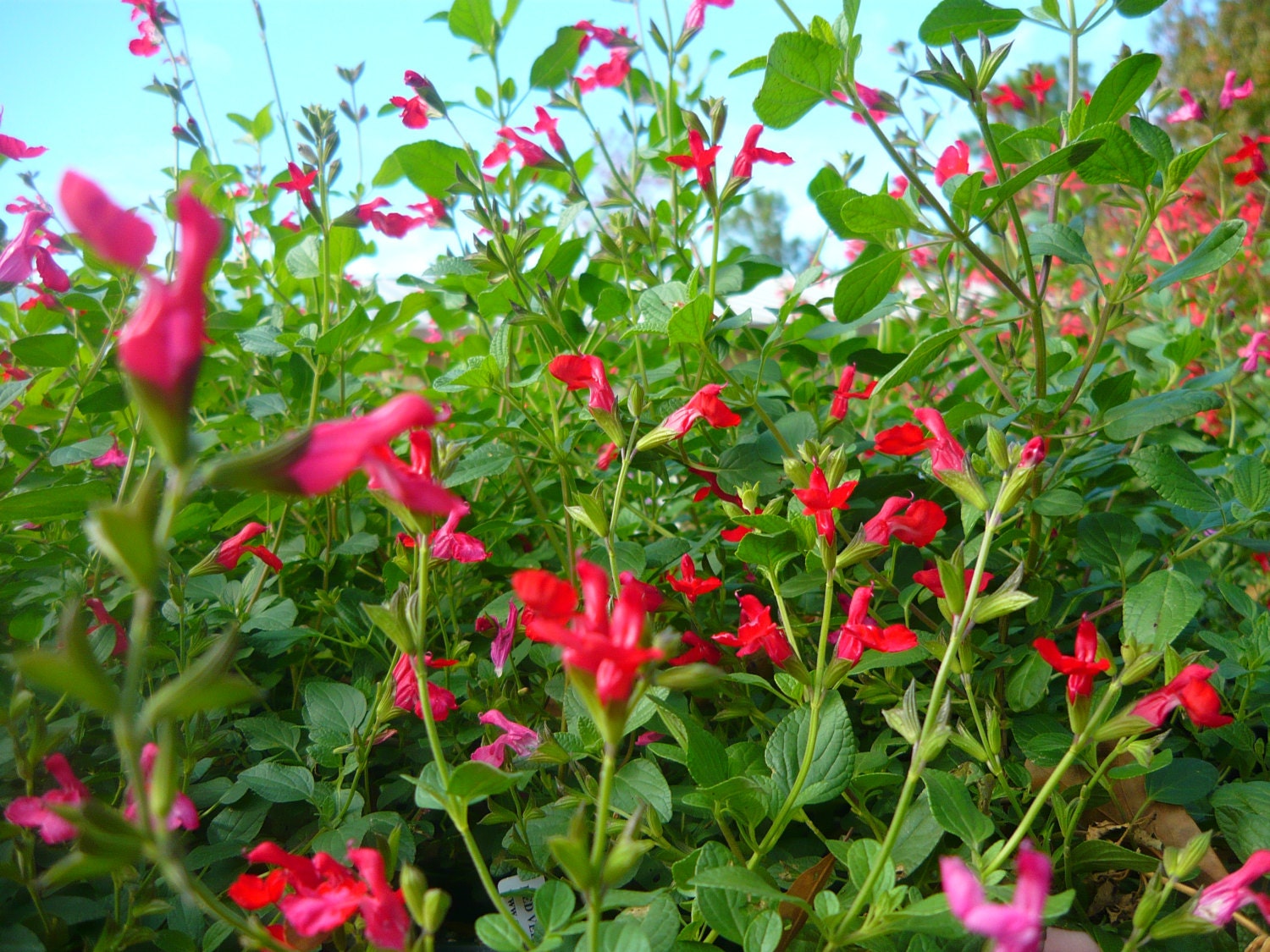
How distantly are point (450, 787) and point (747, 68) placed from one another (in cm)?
92

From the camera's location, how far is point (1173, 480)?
0.96 m

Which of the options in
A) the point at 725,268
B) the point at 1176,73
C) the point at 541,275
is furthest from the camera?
the point at 1176,73

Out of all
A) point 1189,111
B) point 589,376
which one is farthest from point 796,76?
point 1189,111

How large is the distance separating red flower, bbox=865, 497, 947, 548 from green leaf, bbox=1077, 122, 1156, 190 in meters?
0.38

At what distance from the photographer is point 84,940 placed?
0.77 m

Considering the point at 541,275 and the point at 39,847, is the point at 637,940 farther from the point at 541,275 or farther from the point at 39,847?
the point at 541,275

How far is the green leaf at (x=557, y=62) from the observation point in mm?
1504

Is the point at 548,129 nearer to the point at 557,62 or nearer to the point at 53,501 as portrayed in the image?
the point at 557,62

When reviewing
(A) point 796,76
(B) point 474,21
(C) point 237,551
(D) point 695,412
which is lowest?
(C) point 237,551

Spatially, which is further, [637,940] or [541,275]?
[541,275]

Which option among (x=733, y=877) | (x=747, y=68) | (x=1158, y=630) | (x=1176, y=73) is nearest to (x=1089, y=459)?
(x=1158, y=630)

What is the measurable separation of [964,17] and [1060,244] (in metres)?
0.28

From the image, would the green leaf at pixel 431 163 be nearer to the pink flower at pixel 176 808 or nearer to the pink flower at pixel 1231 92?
the pink flower at pixel 176 808

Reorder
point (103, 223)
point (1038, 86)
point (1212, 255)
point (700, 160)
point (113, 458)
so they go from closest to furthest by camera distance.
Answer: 1. point (103, 223)
2. point (1212, 255)
3. point (700, 160)
4. point (113, 458)
5. point (1038, 86)
